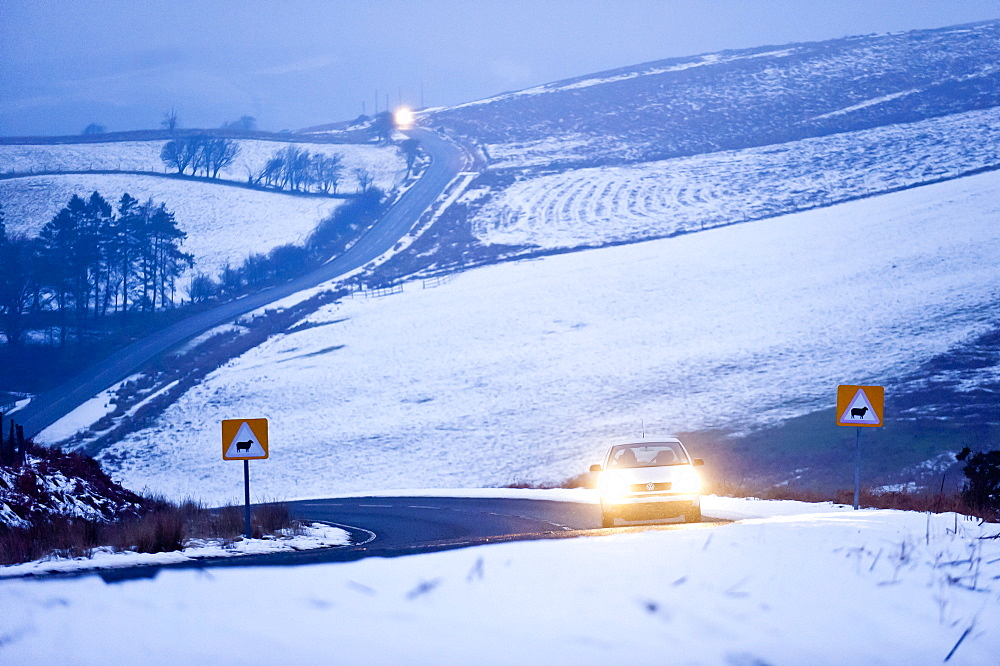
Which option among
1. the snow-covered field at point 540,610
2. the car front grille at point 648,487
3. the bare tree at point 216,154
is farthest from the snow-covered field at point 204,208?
the snow-covered field at point 540,610

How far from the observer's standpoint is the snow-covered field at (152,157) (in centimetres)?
12138

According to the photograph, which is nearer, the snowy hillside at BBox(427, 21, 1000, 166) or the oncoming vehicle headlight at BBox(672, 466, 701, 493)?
the oncoming vehicle headlight at BBox(672, 466, 701, 493)

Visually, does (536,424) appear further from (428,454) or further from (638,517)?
(638,517)

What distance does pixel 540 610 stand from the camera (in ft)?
19.0

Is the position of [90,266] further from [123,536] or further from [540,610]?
[540,610]

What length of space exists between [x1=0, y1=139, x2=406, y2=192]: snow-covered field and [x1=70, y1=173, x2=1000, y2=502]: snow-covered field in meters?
49.7

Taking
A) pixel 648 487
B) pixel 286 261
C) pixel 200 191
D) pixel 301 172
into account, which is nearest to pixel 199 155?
pixel 200 191

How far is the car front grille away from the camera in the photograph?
15.8 metres

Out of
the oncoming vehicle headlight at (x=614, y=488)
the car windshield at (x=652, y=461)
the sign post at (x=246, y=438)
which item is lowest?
the oncoming vehicle headlight at (x=614, y=488)

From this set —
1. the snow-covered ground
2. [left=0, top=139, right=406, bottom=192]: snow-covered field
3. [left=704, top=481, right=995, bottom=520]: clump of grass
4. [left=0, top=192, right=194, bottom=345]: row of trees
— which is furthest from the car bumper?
[left=0, top=139, right=406, bottom=192]: snow-covered field

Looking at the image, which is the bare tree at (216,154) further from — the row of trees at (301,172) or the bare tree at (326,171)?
the bare tree at (326,171)

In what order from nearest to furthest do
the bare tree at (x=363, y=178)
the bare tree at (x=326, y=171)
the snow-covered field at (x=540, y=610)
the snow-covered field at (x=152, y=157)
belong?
the snow-covered field at (x=540, y=610) → the bare tree at (x=363, y=178) → the bare tree at (x=326, y=171) → the snow-covered field at (x=152, y=157)

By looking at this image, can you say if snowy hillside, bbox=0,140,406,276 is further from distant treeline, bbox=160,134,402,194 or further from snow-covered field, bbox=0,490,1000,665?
snow-covered field, bbox=0,490,1000,665

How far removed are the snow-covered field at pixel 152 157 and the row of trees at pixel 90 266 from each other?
1174 inches
